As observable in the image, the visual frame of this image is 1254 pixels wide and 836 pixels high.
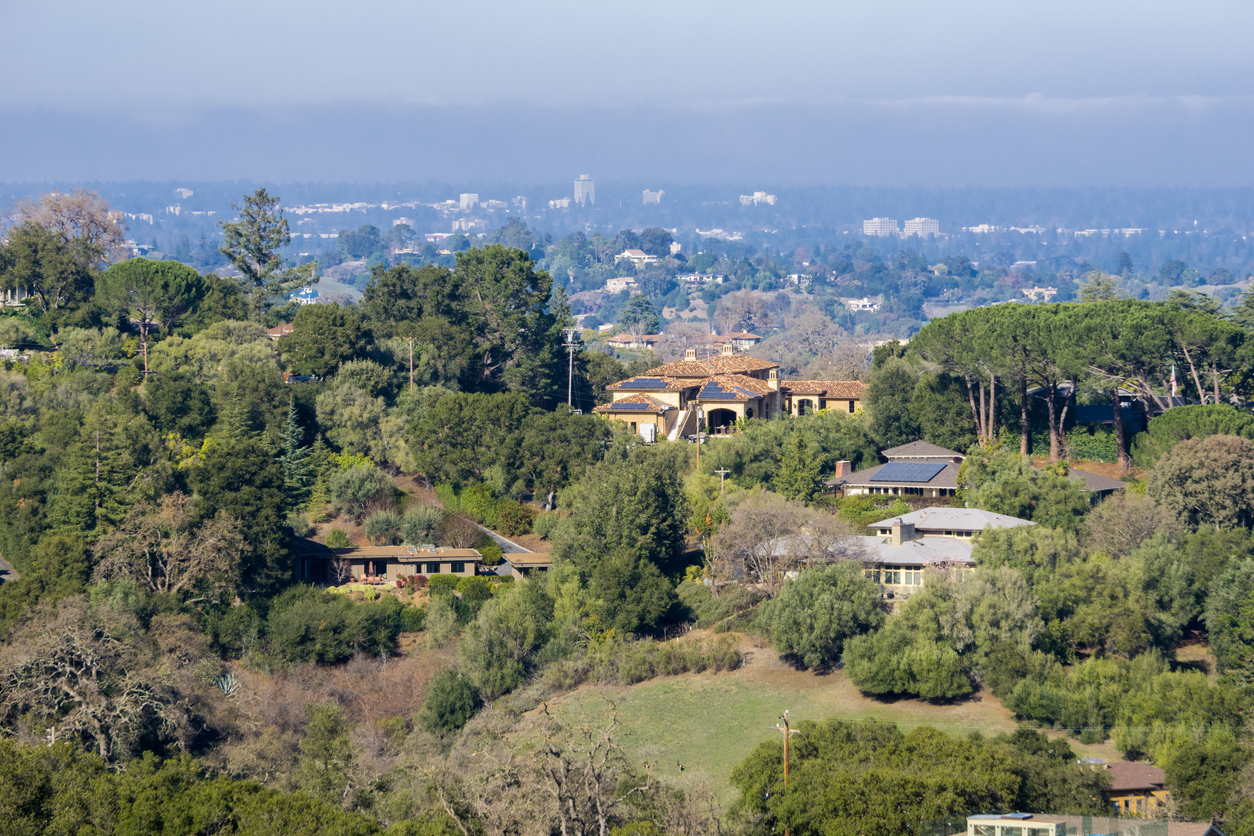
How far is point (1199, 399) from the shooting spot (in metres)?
48.6

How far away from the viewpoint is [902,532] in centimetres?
4238

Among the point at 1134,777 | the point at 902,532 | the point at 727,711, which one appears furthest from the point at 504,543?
the point at 1134,777

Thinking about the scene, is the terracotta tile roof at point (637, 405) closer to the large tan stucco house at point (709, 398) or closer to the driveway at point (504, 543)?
the large tan stucco house at point (709, 398)

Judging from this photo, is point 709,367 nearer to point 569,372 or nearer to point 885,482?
point 569,372

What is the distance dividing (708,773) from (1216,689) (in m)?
11.0

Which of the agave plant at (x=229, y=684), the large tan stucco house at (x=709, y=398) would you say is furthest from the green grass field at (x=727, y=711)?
the large tan stucco house at (x=709, y=398)

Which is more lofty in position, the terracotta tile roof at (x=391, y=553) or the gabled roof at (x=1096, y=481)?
the gabled roof at (x=1096, y=481)

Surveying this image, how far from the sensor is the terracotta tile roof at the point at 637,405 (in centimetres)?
5572

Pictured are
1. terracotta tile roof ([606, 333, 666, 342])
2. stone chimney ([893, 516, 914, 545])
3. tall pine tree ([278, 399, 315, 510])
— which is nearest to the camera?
stone chimney ([893, 516, 914, 545])

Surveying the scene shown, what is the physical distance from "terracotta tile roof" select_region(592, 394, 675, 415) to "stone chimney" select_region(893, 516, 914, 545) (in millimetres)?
14933

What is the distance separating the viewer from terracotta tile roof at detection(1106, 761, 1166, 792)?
93.8 ft

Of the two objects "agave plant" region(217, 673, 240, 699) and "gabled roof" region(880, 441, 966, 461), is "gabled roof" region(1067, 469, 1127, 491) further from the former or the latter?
"agave plant" region(217, 673, 240, 699)

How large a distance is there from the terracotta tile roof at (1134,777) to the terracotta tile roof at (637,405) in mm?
28057

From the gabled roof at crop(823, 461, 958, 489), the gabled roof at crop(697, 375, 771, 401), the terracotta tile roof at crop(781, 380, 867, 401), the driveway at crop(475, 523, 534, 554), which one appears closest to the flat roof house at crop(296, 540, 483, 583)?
the driveway at crop(475, 523, 534, 554)
